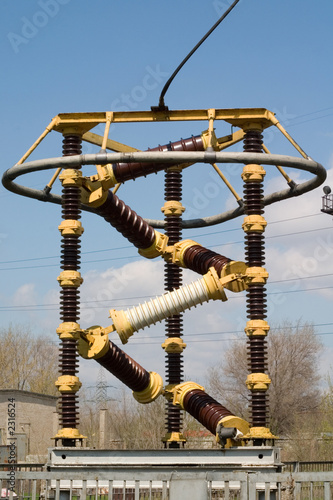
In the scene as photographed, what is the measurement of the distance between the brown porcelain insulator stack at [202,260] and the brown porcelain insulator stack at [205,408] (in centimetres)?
306

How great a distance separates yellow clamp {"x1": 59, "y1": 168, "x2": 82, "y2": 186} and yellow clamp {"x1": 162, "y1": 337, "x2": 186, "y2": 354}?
5.31 meters

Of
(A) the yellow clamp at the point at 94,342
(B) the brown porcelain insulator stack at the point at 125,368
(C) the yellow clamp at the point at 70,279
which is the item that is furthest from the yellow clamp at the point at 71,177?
(B) the brown porcelain insulator stack at the point at 125,368

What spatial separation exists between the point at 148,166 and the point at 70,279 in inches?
155

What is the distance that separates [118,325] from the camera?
66.7 feet

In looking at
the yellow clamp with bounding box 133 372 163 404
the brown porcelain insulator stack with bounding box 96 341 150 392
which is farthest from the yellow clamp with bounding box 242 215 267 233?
the yellow clamp with bounding box 133 372 163 404

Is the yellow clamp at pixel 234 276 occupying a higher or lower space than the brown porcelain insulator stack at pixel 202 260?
lower

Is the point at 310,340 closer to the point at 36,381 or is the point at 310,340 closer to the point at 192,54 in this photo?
the point at 36,381

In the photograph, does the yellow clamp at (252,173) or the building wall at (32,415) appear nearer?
the yellow clamp at (252,173)

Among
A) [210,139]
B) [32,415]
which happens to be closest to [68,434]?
[210,139]

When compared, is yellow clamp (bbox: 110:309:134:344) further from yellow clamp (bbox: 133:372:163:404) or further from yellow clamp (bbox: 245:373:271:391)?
yellow clamp (bbox: 245:373:271:391)

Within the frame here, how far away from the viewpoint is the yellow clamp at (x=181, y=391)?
852 inches

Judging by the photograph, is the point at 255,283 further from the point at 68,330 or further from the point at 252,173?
the point at 68,330

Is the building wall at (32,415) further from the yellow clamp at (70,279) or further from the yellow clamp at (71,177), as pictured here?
the yellow clamp at (71,177)

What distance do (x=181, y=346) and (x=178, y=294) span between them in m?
2.95
